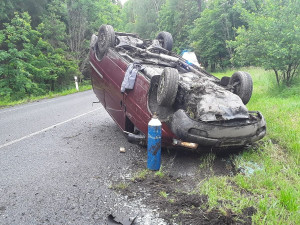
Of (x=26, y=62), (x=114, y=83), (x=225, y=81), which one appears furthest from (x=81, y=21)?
(x=225, y=81)

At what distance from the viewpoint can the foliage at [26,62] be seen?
12477 mm

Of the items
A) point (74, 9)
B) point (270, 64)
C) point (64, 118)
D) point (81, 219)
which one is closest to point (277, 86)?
point (270, 64)

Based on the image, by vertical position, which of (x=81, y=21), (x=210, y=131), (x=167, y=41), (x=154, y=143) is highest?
(x=81, y=21)

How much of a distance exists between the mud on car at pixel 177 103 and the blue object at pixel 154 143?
26 cm

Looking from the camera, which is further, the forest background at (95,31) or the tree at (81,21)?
the tree at (81,21)

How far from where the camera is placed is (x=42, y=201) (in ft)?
8.37

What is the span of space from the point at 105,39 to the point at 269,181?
13.7 feet

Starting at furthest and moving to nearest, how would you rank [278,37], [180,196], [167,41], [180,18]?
1. [180,18]
2. [278,37]
3. [167,41]
4. [180,196]

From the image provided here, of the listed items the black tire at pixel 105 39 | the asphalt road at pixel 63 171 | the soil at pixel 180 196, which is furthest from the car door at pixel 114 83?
the soil at pixel 180 196

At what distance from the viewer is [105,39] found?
5.19m

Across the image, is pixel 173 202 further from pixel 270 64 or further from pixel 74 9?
pixel 74 9

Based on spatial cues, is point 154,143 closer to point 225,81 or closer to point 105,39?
point 225,81

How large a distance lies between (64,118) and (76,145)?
238 cm

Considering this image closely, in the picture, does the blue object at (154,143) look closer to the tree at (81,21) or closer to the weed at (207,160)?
the weed at (207,160)
